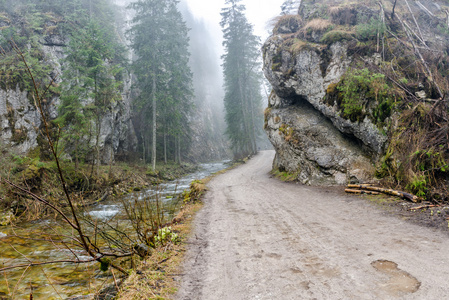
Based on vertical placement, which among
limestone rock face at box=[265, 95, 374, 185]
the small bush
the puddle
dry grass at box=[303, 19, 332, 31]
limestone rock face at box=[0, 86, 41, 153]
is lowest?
the puddle

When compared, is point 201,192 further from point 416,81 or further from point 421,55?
point 421,55

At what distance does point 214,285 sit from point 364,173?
29.6ft

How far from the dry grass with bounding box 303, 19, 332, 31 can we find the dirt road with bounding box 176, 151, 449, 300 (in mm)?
10967

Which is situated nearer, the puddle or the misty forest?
the puddle

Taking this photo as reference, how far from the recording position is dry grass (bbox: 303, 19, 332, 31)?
45.2ft

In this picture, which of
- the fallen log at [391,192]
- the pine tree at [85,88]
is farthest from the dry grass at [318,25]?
the pine tree at [85,88]

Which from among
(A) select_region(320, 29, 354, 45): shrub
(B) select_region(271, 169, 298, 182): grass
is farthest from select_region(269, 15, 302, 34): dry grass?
(B) select_region(271, 169, 298, 182): grass

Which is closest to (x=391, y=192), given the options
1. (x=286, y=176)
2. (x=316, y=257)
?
(x=316, y=257)

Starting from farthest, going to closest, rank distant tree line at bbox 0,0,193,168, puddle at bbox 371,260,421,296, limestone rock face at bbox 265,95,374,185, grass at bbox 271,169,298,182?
distant tree line at bbox 0,0,193,168
grass at bbox 271,169,298,182
limestone rock face at bbox 265,95,374,185
puddle at bbox 371,260,421,296

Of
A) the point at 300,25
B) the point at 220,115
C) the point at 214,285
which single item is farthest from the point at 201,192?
the point at 220,115

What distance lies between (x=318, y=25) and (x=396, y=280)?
1444 centimetres

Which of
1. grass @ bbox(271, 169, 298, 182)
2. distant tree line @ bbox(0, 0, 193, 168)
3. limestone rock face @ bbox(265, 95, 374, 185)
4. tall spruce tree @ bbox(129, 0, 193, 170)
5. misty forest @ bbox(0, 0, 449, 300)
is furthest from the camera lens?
tall spruce tree @ bbox(129, 0, 193, 170)

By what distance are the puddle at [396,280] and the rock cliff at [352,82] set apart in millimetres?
4804

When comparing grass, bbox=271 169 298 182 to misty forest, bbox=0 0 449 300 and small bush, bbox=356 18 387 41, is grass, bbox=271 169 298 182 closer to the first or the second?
misty forest, bbox=0 0 449 300
